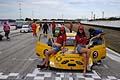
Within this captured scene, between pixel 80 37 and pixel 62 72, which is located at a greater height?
pixel 80 37

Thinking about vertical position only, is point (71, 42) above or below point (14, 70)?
above

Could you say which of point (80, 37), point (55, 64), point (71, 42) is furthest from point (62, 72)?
point (71, 42)

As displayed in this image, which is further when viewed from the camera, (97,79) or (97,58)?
(97,58)

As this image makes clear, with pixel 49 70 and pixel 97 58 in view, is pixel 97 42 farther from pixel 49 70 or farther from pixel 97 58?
pixel 49 70

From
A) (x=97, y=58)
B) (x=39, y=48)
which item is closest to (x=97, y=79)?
(x=97, y=58)

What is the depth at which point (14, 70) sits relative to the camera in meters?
11.6

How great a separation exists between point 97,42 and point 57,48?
2753mm

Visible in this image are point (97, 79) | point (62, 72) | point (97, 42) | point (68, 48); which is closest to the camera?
point (97, 79)

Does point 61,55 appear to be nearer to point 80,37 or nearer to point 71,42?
point 80,37

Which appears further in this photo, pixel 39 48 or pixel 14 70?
pixel 39 48

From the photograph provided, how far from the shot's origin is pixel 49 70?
1164 cm

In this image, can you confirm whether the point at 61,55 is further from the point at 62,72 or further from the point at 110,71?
the point at 110,71

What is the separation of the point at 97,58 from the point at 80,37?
1.80 m

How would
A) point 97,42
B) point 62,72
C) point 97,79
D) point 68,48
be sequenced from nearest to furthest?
point 97,79 → point 62,72 → point 68,48 → point 97,42
